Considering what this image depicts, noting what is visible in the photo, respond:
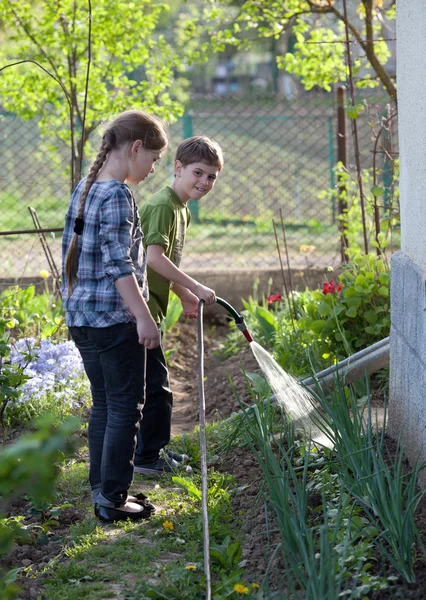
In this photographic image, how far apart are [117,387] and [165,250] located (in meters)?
0.64

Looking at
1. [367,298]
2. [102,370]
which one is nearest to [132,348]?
[102,370]

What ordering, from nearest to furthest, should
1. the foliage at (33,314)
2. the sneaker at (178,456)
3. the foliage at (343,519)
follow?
the foliage at (343,519), the sneaker at (178,456), the foliage at (33,314)

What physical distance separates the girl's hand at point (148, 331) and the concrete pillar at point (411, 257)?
0.91 meters

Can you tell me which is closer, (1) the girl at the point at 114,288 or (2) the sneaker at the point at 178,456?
(1) the girl at the point at 114,288

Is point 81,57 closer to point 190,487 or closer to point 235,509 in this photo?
point 190,487

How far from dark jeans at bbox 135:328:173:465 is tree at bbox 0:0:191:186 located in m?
2.31

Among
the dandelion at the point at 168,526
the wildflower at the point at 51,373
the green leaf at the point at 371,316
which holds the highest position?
the green leaf at the point at 371,316

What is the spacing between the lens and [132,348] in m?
2.81

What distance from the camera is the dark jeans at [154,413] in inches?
134

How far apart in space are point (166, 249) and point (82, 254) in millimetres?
518

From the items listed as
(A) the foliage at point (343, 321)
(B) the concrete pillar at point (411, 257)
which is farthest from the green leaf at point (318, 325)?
(B) the concrete pillar at point (411, 257)

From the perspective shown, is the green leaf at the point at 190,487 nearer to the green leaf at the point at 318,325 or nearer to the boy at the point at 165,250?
the boy at the point at 165,250

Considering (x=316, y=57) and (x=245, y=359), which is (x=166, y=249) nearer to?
(x=245, y=359)

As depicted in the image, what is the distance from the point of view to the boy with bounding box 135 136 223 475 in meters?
3.22
